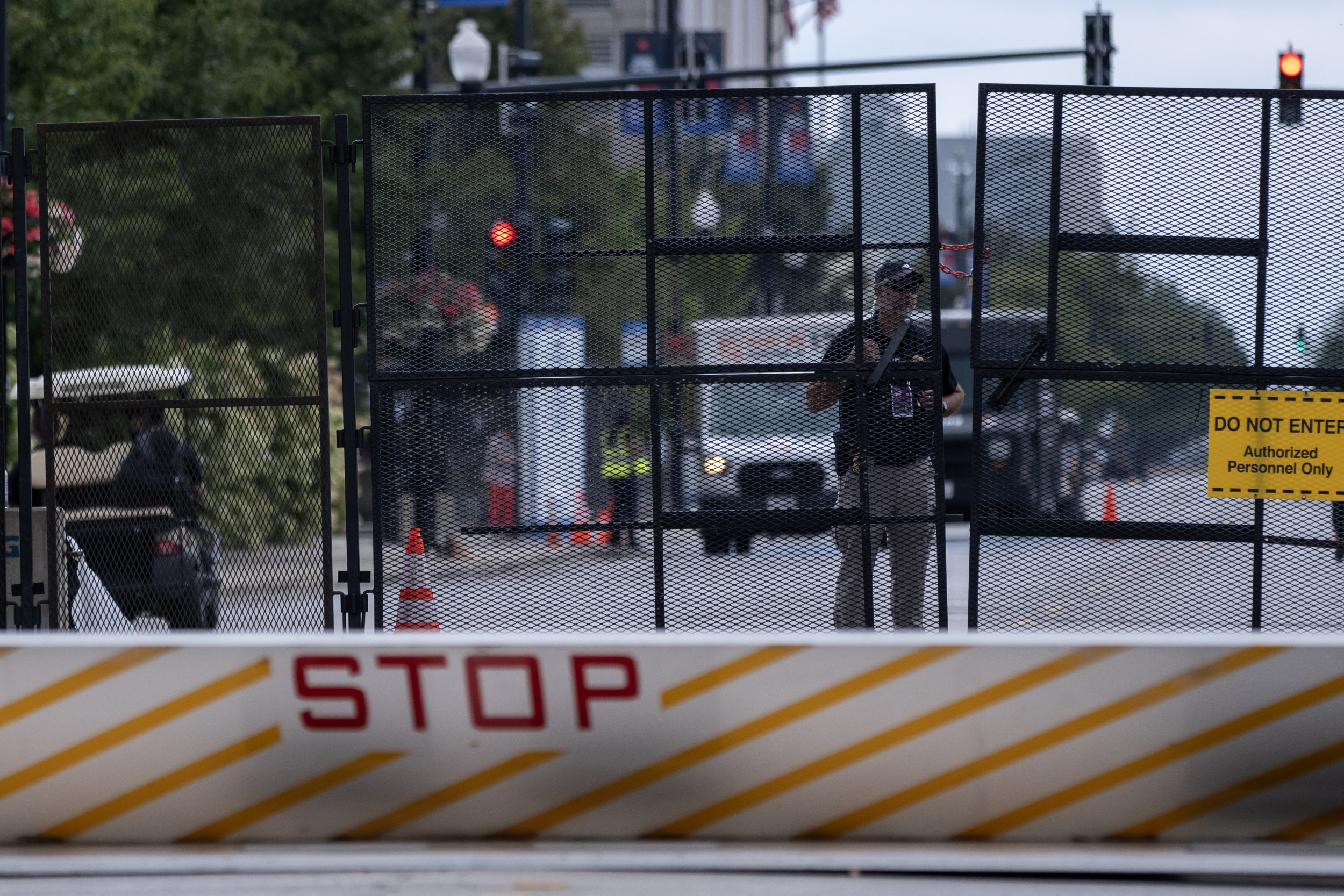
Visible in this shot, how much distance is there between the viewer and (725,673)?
5.12m

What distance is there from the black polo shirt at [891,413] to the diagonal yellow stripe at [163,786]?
3.36 meters

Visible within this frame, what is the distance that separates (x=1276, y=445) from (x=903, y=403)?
A: 163 centimetres

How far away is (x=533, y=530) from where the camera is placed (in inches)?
304

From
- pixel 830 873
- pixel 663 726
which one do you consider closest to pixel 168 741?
pixel 663 726

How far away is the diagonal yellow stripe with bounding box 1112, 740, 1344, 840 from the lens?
509cm

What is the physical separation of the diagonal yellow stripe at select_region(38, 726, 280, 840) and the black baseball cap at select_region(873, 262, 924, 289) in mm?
3679

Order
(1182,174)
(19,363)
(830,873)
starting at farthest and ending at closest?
(19,363), (1182,174), (830,873)

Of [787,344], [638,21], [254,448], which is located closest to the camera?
[787,344]

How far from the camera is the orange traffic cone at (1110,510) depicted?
7.57 metres

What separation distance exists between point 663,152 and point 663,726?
11.0 ft

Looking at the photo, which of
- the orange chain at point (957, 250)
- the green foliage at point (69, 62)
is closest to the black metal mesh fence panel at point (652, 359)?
the orange chain at point (957, 250)

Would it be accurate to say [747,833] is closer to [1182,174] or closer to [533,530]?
[533,530]

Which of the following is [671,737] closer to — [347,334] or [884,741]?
[884,741]

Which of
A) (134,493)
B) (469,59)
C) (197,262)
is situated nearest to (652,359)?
(197,262)
